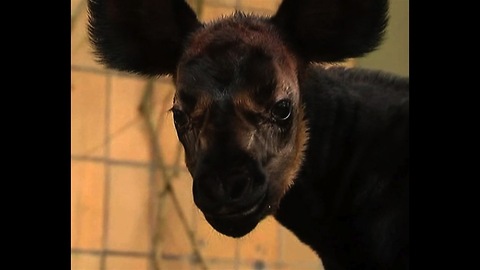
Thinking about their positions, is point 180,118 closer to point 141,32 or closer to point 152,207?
point 141,32

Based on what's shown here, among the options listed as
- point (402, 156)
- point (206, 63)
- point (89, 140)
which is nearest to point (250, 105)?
point (206, 63)

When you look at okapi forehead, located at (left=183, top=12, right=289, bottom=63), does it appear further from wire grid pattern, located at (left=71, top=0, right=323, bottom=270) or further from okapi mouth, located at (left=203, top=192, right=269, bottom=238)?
wire grid pattern, located at (left=71, top=0, right=323, bottom=270)

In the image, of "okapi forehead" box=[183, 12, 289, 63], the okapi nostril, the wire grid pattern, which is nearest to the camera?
the okapi nostril

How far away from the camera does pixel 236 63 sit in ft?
3.09

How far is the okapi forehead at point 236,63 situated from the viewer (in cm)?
93

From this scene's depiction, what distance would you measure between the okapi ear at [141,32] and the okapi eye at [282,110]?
130mm

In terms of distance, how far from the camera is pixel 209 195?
2.89 feet

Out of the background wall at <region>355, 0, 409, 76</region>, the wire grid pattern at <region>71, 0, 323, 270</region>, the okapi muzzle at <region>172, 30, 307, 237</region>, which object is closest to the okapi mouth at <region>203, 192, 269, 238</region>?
the okapi muzzle at <region>172, 30, 307, 237</region>

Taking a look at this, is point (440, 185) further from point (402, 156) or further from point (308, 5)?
point (308, 5)

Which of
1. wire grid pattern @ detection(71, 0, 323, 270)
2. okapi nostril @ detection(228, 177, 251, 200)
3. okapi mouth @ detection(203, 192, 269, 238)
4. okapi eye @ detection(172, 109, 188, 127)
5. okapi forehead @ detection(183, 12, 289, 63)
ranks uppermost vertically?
okapi forehead @ detection(183, 12, 289, 63)

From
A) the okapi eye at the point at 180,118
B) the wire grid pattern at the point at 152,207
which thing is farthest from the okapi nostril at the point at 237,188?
the wire grid pattern at the point at 152,207

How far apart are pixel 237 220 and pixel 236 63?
0.15 metres

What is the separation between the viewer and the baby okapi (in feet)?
3.05

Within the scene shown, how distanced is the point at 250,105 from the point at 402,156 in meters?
0.18
